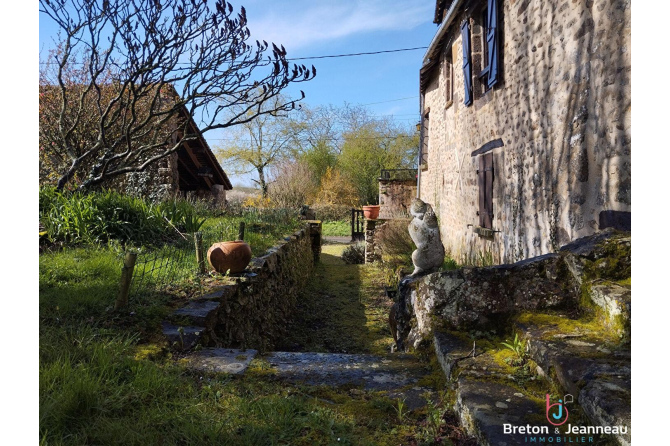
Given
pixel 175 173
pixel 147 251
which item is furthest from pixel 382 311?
pixel 175 173

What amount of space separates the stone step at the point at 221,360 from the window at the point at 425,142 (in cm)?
1003

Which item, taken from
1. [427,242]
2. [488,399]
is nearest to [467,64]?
[427,242]

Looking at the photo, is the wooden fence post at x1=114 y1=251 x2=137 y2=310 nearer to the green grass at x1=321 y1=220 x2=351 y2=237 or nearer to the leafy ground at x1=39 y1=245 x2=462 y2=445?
the leafy ground at x1=39 y1=245 x2=462 y2=445

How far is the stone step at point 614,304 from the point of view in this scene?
194 centimetres

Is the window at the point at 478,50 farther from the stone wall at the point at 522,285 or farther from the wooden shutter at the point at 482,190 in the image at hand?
the stone wall at the point at 522,285

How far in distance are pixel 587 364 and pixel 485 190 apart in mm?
4705

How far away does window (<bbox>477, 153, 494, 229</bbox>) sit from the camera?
5.95 m

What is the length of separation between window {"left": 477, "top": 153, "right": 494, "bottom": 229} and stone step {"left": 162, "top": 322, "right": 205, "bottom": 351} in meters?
4.47

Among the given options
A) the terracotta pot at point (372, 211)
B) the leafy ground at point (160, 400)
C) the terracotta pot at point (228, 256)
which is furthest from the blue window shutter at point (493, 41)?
the terracotta pot at point (372, 211)

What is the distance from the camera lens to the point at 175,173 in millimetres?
11508

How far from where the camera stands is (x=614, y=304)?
204 centimetres
